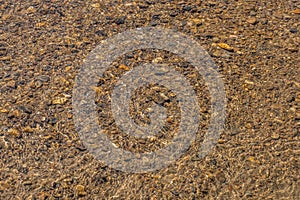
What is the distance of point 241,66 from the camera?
8.22 feet

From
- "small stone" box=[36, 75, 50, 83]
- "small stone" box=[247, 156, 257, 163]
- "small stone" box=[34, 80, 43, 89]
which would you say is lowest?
"small stone" box=[247, 156, 257, 163]

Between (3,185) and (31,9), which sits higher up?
(31,9)

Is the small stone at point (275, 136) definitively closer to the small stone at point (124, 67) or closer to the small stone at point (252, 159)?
the small stone at point (252, 159)

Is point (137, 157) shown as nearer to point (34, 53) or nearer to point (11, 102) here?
point (11, 102)

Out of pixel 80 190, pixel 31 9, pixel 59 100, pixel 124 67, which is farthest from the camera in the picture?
pixel 31 9

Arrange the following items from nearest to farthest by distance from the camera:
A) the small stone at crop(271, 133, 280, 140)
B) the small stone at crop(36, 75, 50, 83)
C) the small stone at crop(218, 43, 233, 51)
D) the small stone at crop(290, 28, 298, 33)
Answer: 1. the small stone at crop(271, 133, 280, 140)
2. the small stone at crop(36, 75, 50, 83)
3. the small stone at crop(218, 43, 233, 51)
4. the small stone at crop(290, 28, 298, 33)

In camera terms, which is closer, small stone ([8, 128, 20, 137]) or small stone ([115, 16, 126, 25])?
small stone ([8, 128, 20, 137])

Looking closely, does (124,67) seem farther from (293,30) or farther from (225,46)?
(293,30)

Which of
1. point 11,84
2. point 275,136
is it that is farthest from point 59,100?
point 275,136

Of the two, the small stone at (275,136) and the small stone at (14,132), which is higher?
the small stone at (14,132)

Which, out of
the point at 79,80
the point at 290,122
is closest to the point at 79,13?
the point at 79,80

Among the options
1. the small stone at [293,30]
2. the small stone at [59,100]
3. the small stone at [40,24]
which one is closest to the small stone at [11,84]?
the small stone at [59,100]

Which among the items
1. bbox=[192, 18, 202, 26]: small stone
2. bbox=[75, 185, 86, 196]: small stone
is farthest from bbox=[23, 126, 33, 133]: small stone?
bbox=[192, 18, 202, 26]: small stone

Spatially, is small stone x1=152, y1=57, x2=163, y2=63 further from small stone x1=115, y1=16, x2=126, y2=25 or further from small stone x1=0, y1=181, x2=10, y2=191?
small stone x1=0, y1=181, x2=10, y2=191
